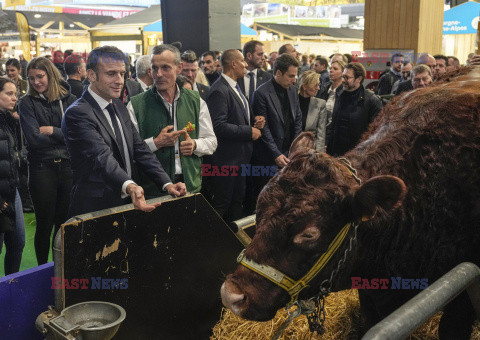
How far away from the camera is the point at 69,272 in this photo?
2.57 metres

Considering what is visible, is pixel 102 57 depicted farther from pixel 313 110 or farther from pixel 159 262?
pixel 313 110

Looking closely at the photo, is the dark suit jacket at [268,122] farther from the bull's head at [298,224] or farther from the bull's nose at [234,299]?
the bull's nose at [234,299]

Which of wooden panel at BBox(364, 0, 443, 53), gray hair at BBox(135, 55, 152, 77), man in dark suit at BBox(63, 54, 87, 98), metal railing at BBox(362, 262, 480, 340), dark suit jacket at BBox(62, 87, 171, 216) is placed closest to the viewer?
metal railing at BBox(362, 262, 480, 340)

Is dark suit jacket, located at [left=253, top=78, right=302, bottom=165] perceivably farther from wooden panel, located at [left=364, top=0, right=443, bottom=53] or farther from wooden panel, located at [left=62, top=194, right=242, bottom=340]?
wooden panel, located at [left=364, top=0, right=443, bottom=53]

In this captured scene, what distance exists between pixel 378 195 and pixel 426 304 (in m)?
0.52

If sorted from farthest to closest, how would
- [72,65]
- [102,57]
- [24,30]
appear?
[24,30]
[72,65]
[102,57]

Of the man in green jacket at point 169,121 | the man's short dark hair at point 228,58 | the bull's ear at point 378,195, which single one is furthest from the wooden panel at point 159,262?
the man's short dark hair at point 228,58

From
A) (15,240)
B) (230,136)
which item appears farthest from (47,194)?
(230,136)

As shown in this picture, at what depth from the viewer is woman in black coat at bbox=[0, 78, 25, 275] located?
394cm

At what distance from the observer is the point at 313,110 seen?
614 centimetres

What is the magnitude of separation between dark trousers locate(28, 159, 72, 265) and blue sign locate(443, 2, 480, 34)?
14333 millimetres

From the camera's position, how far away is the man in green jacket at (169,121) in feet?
12.8

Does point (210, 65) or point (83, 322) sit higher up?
point (210, 65)

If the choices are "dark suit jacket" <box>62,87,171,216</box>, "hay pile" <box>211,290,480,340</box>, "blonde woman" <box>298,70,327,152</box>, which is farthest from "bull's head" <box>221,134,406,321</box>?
"blonde woman" <box>298,70,327,152</box>
